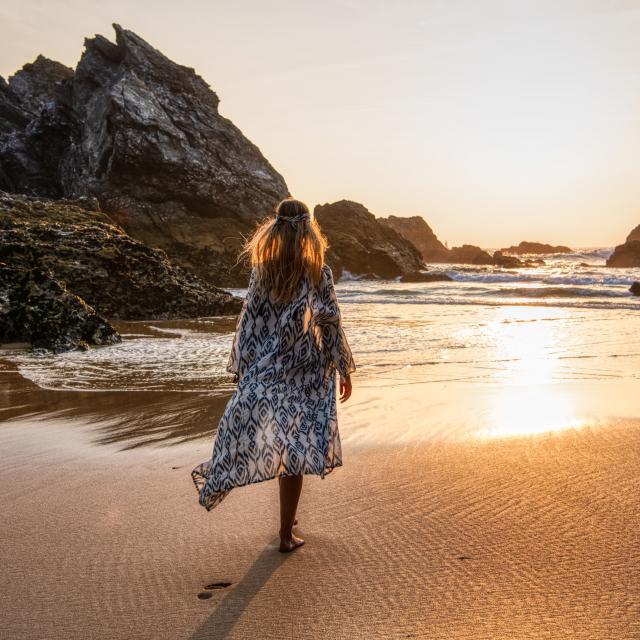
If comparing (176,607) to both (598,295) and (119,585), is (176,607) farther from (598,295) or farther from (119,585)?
(598,295)

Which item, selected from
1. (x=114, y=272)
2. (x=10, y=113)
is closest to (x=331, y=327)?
(x=114, y=272)

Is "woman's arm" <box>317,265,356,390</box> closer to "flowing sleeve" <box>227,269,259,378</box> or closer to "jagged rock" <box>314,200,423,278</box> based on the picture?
"flowing sleeve" <box>227,269,259,378</box>

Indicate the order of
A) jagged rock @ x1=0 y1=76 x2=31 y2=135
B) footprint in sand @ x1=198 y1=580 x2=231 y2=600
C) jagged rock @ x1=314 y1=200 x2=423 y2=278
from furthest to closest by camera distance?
jagged rock @ x1=314 y1=200 x2=423 y2=278 → jagged rock @ x1=0 y1=76 x2=31 y2=135 → footprint in sand @ x1=198 y1=580 x2=231 y2=600

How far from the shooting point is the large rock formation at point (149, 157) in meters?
29.5

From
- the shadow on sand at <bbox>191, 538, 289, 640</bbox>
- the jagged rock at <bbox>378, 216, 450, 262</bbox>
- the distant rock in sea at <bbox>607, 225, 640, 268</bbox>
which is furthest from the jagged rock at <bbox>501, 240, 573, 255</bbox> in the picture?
the shadow on sand at <bbox>191, 538, 289, 640</bbox>

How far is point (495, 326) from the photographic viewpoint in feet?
43.2

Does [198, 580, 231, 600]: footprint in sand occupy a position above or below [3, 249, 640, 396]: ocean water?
below

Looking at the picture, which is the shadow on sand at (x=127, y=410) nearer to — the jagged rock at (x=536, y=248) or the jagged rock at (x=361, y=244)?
the jagged rock at (x=361, y=244)

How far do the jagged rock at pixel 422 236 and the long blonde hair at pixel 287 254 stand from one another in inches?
4739

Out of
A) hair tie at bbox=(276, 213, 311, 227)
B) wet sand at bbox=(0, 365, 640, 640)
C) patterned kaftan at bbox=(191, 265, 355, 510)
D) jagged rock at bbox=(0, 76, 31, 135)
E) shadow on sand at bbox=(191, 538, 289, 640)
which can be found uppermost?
jagged rock at bbox=(0, 76, 31, 135)

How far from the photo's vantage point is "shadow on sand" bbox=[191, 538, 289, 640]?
229 cm

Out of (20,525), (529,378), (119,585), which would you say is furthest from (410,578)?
(529,378)

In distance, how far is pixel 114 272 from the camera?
46.2 feet

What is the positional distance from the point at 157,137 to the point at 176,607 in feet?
97.7
